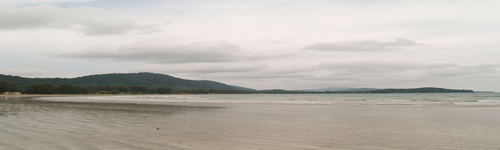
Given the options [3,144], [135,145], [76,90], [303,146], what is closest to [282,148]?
[303,146]

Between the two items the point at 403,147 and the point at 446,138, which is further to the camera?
the point at 446,138

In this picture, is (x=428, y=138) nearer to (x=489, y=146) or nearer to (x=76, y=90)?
(x=489, y=146)

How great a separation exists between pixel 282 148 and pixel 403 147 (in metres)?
3.20

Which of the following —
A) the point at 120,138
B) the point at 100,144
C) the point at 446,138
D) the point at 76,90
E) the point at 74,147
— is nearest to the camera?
the point at 74,147

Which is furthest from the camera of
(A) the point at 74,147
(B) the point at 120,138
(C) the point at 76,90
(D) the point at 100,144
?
(C) the point at 76,90

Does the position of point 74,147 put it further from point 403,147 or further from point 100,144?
point 403,147

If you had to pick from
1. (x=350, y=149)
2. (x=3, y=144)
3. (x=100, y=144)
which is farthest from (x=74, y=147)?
(x=350, y=149)

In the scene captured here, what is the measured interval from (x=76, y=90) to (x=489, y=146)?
162 m

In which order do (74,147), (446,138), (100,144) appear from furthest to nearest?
(446,138), (100,144), (74,147)

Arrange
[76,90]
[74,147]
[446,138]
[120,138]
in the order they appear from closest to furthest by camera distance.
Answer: [74,147], [120,138], [446,138], [76,90]

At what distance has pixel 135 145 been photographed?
7.40 metres

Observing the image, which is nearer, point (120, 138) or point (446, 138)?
point (120, 138)

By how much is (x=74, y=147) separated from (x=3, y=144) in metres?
1.97

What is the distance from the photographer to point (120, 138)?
8422 mm
